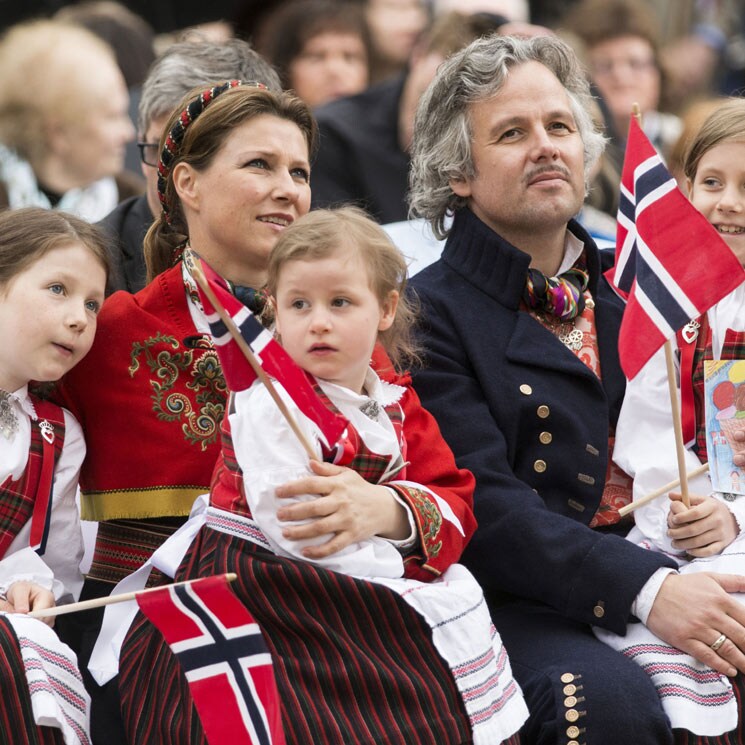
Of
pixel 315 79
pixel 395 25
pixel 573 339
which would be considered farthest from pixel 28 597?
pixel 395 25

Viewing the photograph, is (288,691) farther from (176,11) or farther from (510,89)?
(176,11)

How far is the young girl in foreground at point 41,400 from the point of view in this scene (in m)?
3.67

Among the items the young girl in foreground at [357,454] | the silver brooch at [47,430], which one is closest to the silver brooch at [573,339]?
the young girl in foreground at [357,454]

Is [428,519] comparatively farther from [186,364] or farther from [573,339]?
[573,339]

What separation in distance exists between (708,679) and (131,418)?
1.51 meters

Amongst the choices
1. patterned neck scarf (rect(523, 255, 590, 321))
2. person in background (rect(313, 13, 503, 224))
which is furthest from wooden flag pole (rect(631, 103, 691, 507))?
person in background (rect(313, 13, 503, 224))

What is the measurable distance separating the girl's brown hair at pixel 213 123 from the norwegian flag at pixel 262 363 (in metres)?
0.67

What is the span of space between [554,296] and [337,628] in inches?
50.0

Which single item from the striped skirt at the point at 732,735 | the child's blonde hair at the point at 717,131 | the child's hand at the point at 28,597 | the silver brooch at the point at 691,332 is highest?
the child's blonde hair at the point at 717,131

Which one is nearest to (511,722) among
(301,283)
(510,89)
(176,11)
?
(301,283)

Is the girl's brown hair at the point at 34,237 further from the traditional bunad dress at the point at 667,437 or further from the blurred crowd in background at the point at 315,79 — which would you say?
the traditional bunad dress at the point at 667,437

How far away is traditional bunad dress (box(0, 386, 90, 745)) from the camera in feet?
10.9

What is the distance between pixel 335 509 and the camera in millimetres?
3410

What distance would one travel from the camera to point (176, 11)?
974 centimetres
